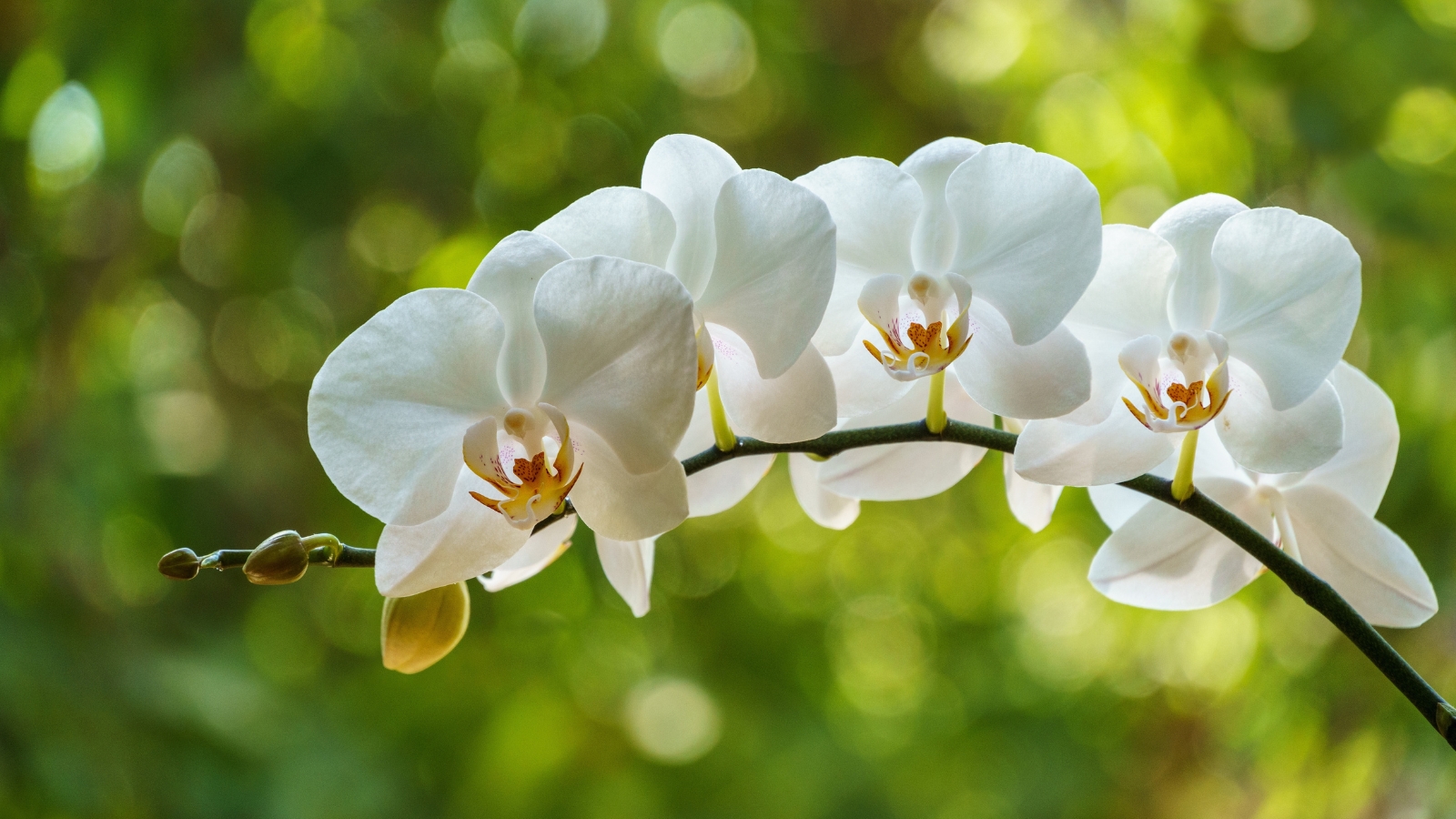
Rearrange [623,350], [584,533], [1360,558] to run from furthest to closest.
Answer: [584,533] → [1360,558] → [623,350]

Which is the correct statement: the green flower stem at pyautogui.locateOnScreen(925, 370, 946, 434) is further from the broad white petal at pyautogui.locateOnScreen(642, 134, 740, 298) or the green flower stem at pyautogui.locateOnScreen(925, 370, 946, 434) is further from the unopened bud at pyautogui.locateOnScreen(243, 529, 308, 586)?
the unopened bud at pyautogui.locateOnScreen(243, 529, 308, 586)

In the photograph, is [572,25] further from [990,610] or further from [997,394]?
[997,394]

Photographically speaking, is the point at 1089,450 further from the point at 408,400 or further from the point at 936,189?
the point at 408,400

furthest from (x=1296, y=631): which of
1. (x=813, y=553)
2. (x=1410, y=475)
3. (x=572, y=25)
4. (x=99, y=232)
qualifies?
(x=99, y=232)

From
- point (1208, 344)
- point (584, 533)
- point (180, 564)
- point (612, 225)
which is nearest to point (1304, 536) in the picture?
point (1208, 344)

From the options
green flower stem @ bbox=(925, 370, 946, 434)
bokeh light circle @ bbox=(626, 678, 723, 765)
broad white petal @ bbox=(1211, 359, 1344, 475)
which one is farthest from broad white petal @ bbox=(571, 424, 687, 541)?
bokeh light circle @ bbox=(626, 678, 723, 765)

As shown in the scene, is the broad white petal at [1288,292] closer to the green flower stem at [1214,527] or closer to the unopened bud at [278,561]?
the green flower stem at [1214,527]

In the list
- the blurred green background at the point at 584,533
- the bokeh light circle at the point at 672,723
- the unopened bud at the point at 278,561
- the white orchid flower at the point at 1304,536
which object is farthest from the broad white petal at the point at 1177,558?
the bokeh light circle at the point at 672,723
